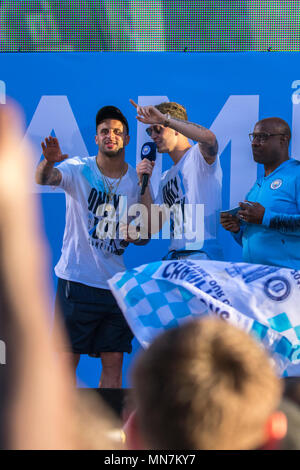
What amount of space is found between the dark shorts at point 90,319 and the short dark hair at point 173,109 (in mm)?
961

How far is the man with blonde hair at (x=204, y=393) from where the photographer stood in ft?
1.48

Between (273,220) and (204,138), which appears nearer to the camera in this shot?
(273,220)

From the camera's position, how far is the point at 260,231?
6.20ft

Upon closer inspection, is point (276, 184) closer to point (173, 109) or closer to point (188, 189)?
point (188, 189)

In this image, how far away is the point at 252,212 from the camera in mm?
1833

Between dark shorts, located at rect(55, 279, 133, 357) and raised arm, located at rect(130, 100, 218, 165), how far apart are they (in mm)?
858

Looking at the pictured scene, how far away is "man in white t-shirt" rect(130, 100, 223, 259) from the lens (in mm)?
2121

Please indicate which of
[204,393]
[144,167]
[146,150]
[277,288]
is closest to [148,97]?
[146,150]

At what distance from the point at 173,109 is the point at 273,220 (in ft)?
2.78

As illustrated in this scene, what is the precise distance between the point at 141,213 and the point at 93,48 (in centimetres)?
147

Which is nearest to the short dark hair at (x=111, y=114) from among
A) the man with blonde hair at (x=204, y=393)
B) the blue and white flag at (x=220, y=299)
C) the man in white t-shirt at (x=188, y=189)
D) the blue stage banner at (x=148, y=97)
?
the blue stage banner at (x=148, y=97)

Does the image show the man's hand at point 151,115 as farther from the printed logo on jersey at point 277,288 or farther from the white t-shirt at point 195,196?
the printed logo on jersey at point 277,288
